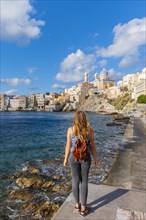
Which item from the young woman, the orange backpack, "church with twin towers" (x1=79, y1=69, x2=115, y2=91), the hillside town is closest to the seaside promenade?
the young woman

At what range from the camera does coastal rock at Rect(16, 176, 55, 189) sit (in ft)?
25.2

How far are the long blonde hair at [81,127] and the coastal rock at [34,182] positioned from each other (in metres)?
4.73

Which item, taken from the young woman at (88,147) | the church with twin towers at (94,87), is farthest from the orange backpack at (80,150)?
the church with twin towers at (94,87)

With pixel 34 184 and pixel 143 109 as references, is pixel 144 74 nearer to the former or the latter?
pixel 143 109

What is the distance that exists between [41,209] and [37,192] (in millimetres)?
1450

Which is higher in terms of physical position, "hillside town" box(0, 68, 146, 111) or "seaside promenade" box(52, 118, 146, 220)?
"hillside town" box(0, 68, 146, 111)

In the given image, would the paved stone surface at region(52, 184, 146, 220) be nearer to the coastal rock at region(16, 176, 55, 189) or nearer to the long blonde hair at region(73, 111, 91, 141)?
the long blonde hair at region(73, 111, 91, 141)

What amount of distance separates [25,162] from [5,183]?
141 inches

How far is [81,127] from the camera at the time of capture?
12.1 feet

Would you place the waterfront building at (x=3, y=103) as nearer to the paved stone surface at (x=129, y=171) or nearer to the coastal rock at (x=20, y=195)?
the paved stone surface at (x=129, y=171)

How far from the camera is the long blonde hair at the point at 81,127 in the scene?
366 cm

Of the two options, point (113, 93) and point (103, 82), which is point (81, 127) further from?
point (103, 82)

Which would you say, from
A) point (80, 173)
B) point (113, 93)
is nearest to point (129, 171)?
point (80, 173)

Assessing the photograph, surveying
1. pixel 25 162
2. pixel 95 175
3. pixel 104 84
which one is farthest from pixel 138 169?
pixel 104 84
